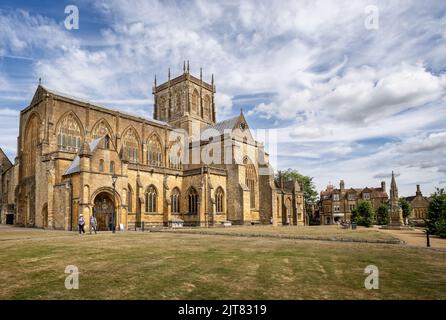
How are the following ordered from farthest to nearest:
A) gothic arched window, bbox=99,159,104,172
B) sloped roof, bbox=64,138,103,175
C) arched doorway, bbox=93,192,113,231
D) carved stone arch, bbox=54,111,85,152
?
carved stone arch, bbox=54,111,85,152
arched doorway, bbox=93,192,113,231
gothic arched window, bbox=99,159,104,172
sloped roof, bbox=64,138,103,175

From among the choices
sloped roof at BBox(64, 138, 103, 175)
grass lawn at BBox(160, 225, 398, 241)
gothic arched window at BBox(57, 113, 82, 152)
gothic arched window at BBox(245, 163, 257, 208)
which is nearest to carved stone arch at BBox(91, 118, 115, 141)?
gothic arched window at BBox(57, 113, 82, 152)

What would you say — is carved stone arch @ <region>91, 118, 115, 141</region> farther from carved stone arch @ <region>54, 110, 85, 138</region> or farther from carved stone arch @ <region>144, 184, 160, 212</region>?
carved stone arch @ <region>144, 184, 160, 212</region>

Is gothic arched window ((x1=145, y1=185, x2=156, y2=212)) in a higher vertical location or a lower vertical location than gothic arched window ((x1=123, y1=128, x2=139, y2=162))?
lower

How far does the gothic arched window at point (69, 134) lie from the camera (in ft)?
129

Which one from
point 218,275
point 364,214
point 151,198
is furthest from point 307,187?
point 218,275

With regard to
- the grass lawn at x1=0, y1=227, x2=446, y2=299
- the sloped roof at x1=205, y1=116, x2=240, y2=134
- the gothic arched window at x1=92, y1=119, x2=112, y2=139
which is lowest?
the grass lawn at x1=0, y1=227, x2=446, y2=299

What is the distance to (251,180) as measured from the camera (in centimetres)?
5212

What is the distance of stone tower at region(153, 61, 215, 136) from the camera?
63281 mm

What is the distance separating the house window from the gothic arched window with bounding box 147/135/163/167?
9.71 metres

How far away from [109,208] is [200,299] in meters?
29.1

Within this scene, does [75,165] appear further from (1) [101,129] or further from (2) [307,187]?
(2) [307,187]

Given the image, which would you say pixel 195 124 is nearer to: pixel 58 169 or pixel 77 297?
pixel 58 169
